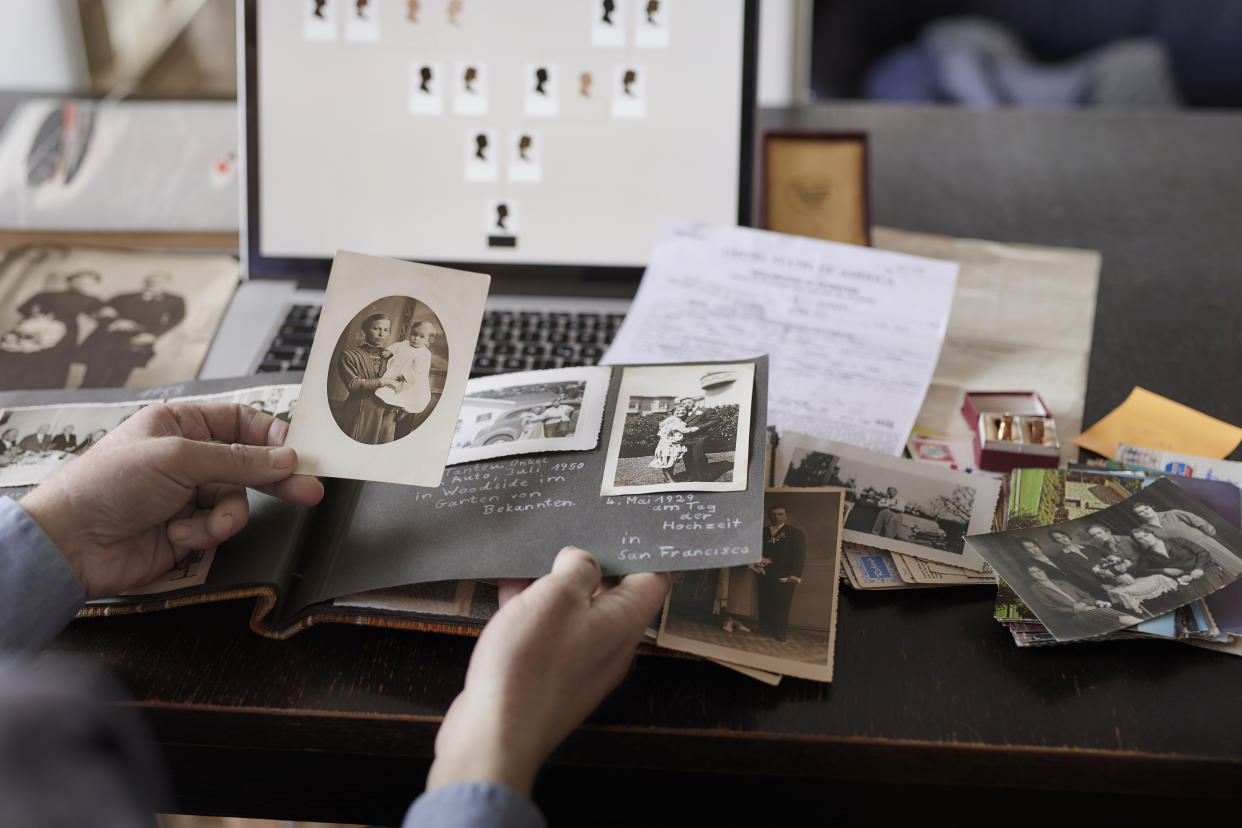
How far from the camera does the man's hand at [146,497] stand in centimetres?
57

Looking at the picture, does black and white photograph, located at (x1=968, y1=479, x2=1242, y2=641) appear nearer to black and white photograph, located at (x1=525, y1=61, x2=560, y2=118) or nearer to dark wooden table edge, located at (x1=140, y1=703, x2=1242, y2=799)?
dark wooden table edge, located at (x1=140, y1=703, x2=1242, y2=799)

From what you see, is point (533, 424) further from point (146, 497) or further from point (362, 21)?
point (362, 21)

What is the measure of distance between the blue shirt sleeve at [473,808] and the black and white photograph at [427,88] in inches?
29.9

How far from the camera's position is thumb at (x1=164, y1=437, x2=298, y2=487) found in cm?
58

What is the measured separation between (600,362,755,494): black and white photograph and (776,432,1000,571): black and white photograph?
0.08 m

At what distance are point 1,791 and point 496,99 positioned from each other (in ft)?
2.93

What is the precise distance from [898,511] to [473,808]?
37 cm

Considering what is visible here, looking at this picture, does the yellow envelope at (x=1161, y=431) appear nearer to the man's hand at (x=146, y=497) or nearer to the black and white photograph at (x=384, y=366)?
the black and white photograph at (x=384, y=366)

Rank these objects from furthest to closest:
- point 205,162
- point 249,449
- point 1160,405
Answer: point 205,162 < point 1160,405 < point 249,449

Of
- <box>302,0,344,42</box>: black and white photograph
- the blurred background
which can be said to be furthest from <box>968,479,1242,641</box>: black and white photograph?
the blurred background

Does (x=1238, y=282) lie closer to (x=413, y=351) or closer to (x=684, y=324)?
(x=684, y=324)

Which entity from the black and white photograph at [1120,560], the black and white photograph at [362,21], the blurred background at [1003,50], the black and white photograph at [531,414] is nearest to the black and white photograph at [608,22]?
the black and white photograph at [362,21]

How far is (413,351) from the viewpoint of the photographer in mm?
633

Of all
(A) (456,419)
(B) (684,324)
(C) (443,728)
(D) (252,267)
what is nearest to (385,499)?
(A) (456,419)
